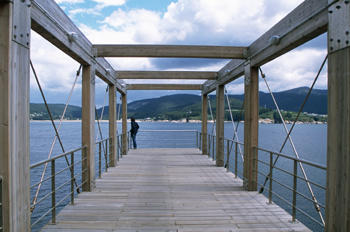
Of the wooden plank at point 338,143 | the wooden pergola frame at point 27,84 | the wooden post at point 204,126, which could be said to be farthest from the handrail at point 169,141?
the wooden plank at point 338,143

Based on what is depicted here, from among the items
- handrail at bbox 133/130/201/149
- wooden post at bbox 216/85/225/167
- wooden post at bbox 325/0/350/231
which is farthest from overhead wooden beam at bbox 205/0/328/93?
handrail at bbox 133/130/201/149

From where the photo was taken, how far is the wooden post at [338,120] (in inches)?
71.9

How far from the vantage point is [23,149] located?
1982 mm

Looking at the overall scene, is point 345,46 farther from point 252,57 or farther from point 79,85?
point 79,85

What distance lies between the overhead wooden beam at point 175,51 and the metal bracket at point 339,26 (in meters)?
2.10

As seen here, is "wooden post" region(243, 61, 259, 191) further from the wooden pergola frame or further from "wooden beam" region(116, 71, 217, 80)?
"wooden beam" region(116, 71, 217, 80)

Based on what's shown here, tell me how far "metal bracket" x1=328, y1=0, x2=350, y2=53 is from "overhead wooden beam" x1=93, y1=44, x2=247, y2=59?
6.88 ft

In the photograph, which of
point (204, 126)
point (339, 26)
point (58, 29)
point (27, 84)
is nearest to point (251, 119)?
point (339, 26)

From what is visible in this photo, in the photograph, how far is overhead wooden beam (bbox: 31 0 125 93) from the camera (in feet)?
7.58

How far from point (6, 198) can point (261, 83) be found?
3.59 metres

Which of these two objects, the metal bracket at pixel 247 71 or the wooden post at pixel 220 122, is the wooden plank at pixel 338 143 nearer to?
the metal bracket at pixel 247 71

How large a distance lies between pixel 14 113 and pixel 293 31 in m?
2.73

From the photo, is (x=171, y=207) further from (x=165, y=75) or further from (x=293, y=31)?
(x=165, y=75)

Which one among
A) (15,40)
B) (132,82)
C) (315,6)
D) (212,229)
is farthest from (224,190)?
(132,82)
